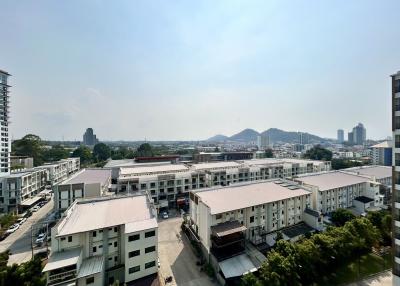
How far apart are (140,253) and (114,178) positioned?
40.4 metres

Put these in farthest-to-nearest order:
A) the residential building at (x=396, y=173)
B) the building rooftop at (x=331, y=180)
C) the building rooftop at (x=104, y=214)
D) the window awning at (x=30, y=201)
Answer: the window awning at (x=30, y=201)
the building rooftop at (x=331, y=180)
the building rooftop at (x=104, y=214)
the residential building at (x=396, y=173)

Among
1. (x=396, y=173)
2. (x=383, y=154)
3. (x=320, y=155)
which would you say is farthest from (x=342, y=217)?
(x=383, y=154)

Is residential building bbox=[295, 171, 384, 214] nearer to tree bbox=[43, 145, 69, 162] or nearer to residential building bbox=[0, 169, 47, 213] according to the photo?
residential building bbox=[0, 169, 47, 213]

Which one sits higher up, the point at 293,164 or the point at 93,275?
the point at 293,164

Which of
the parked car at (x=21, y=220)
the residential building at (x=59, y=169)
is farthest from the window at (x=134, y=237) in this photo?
the residential building at (x=59, y=169)

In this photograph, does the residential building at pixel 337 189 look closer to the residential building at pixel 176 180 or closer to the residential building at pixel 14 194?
the residential building at pixel 176 180

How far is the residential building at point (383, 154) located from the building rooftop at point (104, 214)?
349 feet

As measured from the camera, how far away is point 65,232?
21.4 m

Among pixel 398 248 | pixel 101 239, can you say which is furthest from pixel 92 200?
pixel 398 248

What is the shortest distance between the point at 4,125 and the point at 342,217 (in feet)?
260

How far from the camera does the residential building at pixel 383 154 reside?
286 ft

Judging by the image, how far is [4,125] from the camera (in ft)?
172

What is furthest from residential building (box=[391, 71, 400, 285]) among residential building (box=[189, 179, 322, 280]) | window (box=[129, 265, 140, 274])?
window (box=[129, 265, 140, 274])

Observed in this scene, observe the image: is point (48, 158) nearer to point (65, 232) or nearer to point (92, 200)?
point (92, 200)
